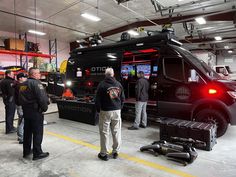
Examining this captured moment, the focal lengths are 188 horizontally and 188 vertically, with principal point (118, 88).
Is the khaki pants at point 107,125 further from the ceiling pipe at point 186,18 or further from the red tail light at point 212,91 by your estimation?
the ceiling pipe at point 186,18

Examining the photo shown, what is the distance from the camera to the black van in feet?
14.4

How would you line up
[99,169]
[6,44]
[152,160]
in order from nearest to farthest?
1. [99,169]
2. [152,160]
3. [6,44]

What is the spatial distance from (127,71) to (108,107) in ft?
9.72

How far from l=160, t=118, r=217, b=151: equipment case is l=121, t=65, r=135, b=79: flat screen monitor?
2199mm

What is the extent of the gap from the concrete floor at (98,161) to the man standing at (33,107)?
294mm

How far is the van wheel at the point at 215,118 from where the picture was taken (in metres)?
4.38

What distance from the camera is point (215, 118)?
175 inches

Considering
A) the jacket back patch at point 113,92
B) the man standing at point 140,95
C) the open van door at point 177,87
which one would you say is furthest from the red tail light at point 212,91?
the jacket back patch at point 113,92

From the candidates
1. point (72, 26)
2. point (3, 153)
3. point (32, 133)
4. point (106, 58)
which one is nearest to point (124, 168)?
point (32, 133)

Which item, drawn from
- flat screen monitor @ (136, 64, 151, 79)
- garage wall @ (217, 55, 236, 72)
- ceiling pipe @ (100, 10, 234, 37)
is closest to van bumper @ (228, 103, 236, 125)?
flat screen monitor @ (136, 64, 151, 79)

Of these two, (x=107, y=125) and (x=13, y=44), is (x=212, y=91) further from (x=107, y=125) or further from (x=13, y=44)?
(x=13, y=44)

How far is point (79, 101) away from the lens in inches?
237

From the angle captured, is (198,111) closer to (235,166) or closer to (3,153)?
(235,166)

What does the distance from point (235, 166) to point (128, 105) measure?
3368mm
